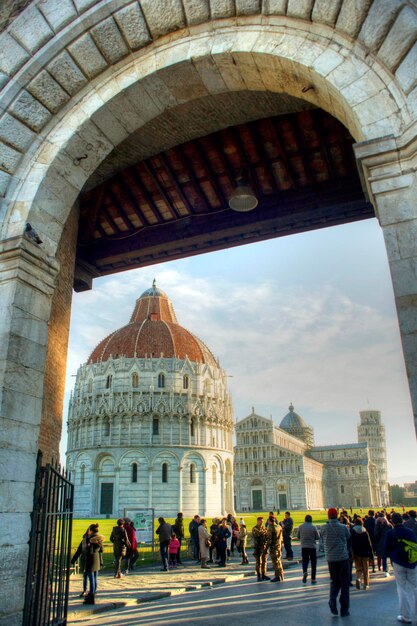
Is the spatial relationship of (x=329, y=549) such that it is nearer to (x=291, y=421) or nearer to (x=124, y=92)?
(x=124, y=92)

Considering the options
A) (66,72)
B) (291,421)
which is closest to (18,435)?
(66,72)

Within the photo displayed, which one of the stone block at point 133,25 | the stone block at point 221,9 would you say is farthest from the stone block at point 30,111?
the stone block at point 221,9

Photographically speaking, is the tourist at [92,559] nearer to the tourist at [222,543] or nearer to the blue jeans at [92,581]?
the blue jeans at [92,581]

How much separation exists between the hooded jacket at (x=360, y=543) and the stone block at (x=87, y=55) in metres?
10.1

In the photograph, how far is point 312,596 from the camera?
33.3 ft

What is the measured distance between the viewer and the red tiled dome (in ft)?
224

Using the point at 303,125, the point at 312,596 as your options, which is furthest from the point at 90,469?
the point at 303,125

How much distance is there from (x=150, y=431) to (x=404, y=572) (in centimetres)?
5686

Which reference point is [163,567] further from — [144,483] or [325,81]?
[144,483]

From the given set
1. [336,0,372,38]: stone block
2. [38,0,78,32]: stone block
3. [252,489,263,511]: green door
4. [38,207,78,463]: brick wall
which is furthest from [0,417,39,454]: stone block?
[252,489,263,511]: green door

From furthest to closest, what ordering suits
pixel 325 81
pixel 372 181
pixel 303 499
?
pixel 303 499, pixel 325 81, pixel 372 181

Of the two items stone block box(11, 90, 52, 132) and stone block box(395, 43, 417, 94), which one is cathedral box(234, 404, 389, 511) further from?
stone block box(395, 43, 417, 94)

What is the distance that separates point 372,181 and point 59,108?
4.00 m

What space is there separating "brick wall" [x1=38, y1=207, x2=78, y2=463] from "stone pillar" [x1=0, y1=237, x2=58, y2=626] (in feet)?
6.74
